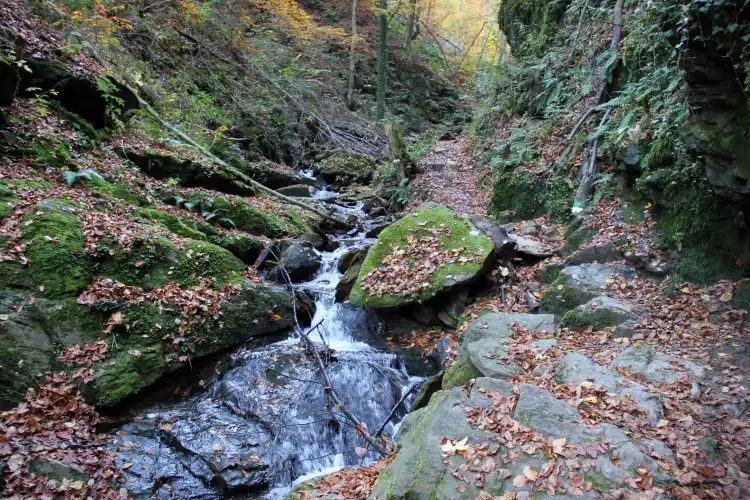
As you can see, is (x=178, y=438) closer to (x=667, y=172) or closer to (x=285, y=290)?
(x=285, y=290)

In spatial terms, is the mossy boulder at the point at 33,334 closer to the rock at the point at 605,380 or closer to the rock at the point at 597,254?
the rock at the point at 605,380

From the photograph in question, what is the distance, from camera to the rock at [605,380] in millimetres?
4184

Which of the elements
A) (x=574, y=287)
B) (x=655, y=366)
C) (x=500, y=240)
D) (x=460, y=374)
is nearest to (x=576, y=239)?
(x=500, y=240)

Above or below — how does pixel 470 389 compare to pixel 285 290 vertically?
above

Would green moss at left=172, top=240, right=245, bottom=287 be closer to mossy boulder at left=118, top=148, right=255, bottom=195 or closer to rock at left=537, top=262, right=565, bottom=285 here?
mossy boulder at left=118, top=148, right=255, bottom=195

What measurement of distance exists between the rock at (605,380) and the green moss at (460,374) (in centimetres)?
97

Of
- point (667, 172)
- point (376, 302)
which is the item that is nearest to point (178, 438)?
point (376, 302)

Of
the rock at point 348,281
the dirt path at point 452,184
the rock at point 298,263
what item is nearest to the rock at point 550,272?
the rock at point 348,281

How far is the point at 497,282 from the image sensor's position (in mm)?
8422

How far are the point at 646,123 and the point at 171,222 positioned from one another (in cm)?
911

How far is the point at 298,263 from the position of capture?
9.88 meters

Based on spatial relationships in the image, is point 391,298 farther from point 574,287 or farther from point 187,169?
point 187,169

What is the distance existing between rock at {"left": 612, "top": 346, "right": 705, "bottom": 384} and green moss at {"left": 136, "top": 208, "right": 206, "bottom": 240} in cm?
782

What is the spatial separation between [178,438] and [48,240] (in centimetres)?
342
